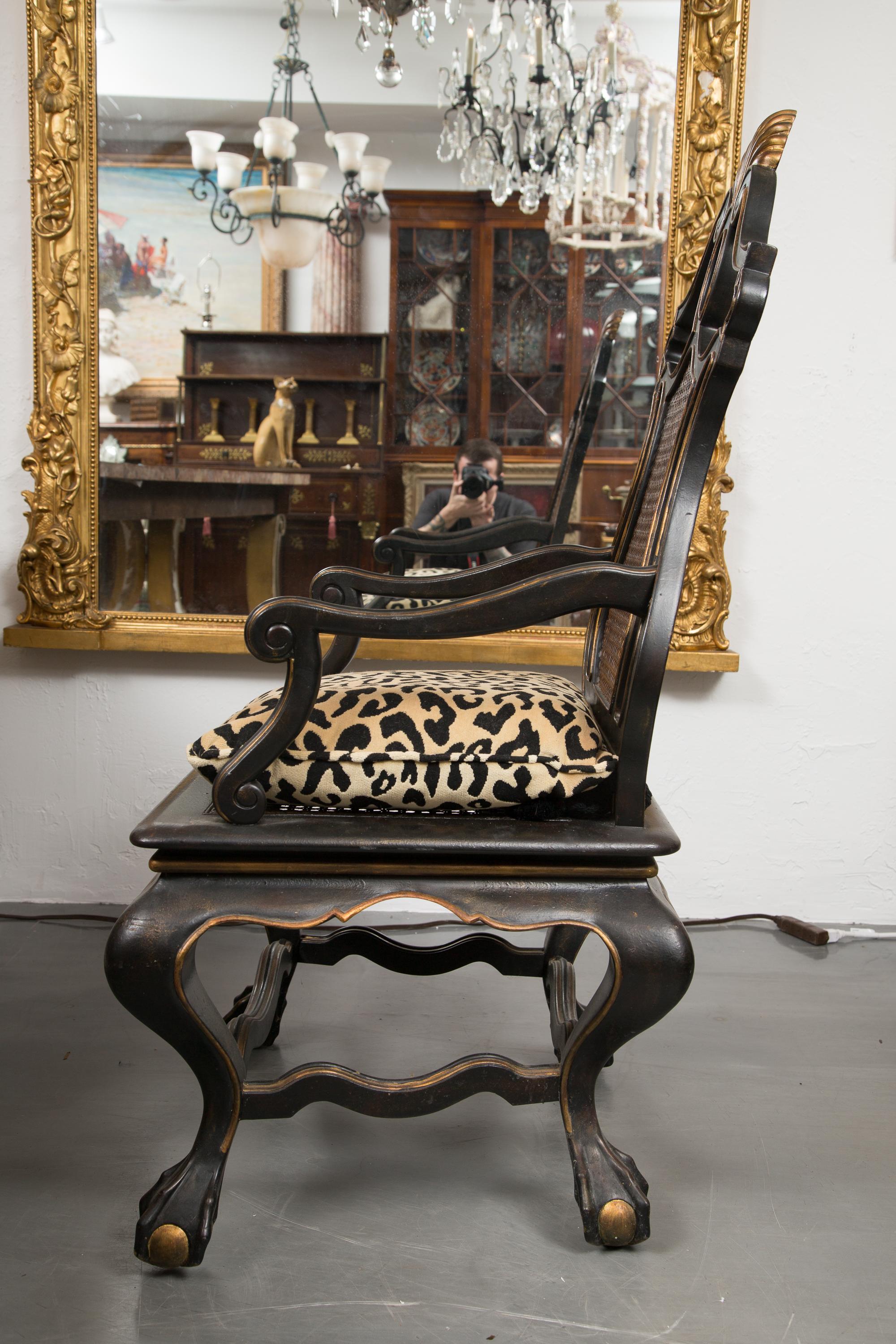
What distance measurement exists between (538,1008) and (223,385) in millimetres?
1386

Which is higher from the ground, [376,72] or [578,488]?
[376,72]

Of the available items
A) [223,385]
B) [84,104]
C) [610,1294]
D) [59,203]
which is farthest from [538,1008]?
[84,104]

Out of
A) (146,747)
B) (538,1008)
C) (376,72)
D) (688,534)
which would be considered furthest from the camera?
(146,747)

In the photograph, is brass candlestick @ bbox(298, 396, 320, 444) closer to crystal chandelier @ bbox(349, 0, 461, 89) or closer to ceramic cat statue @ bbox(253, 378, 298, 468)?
ceramic cat statue @ bbox(253, 378, 298, 468)

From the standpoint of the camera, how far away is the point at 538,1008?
1.82 m

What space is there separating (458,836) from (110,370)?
60.1 inches

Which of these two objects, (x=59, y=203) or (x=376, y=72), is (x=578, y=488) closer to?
(x=376, y=72)

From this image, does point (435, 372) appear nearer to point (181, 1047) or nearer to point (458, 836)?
point (458, 836)

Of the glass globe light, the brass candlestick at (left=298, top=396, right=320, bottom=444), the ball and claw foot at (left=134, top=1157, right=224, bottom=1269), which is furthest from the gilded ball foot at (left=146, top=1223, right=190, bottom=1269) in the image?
the glass globe light

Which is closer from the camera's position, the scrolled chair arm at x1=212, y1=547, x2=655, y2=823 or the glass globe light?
the scrolled chair arm at x1=212, y1=547, x2=655, y2=823

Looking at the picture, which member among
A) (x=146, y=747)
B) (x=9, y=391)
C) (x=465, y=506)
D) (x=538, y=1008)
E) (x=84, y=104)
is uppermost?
(x=84, y=104)

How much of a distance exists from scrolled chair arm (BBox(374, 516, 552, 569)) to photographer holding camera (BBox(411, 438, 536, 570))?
15cm

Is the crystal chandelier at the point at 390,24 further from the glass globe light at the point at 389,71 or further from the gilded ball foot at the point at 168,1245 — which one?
the gilded ball foot at the point at 168,1245

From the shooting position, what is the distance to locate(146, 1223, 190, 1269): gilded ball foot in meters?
1.12
